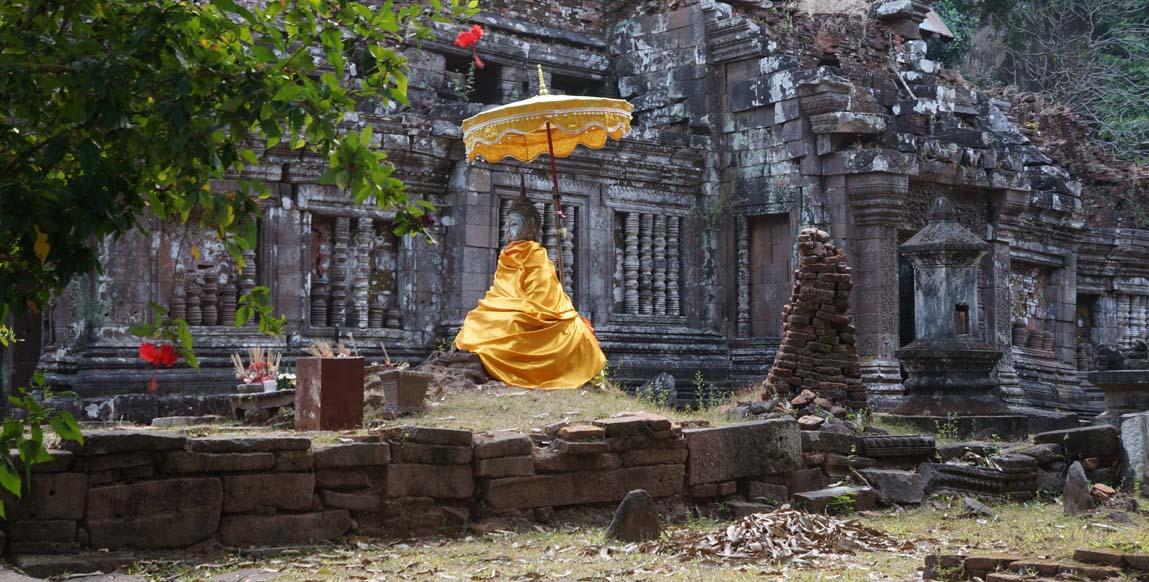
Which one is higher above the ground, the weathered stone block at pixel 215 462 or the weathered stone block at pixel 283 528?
the weathered stone block at pixel 215 462

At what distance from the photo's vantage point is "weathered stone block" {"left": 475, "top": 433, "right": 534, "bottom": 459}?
873 centimetres

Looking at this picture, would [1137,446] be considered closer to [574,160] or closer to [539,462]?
[539,462]

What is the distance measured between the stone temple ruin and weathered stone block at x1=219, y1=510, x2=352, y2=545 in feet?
15.7

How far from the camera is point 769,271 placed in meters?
16.2

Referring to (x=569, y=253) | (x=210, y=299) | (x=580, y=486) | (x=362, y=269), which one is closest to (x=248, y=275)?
(x=210, y=299)

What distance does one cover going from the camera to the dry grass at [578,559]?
723cm

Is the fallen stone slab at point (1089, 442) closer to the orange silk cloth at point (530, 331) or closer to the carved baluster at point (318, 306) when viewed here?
the orange silk cloth at point (530, 331)

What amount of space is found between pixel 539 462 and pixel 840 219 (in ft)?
24.9

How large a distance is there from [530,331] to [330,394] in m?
3.75

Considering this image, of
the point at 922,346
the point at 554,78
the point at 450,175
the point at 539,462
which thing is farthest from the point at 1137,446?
the point at 554,78

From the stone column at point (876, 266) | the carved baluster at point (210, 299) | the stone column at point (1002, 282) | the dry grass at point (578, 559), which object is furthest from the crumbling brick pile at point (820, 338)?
the carved baluster at point (210, 299)

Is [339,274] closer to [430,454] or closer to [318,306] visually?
[318,306]

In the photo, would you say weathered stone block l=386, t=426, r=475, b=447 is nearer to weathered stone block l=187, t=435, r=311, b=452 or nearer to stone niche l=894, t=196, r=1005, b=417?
weathered stone block l=187, t=435, r=311, b=452

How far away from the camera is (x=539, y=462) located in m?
8.97
